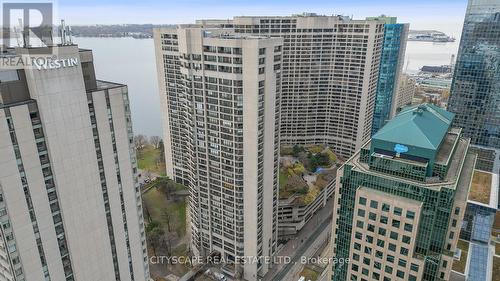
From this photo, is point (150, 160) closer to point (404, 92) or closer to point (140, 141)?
point (140, 141)

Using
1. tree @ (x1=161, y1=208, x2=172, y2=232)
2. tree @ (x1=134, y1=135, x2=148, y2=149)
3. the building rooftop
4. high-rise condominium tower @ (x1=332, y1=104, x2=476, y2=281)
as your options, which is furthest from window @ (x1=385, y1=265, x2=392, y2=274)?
tree @ (x1=134, y1=135, x2=148, y2=149)

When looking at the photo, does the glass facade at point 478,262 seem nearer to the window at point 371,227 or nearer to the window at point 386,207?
the window at point 371,227

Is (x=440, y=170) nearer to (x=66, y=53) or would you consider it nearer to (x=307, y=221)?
(x=66, y=53)


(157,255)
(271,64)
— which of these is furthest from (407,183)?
(157,255)

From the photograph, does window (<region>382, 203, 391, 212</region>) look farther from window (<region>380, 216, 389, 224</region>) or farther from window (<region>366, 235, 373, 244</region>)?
window (<region>366, 235, 373, 244</region>)

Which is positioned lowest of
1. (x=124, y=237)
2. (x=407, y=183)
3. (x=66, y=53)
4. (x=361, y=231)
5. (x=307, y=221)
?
(x=307, y=221)

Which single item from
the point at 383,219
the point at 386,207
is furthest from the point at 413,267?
the point at 386,207

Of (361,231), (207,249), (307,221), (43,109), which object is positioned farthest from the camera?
(307,221)

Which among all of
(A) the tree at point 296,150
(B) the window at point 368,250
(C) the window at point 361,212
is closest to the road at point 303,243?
(A) the tree at point 296,150
